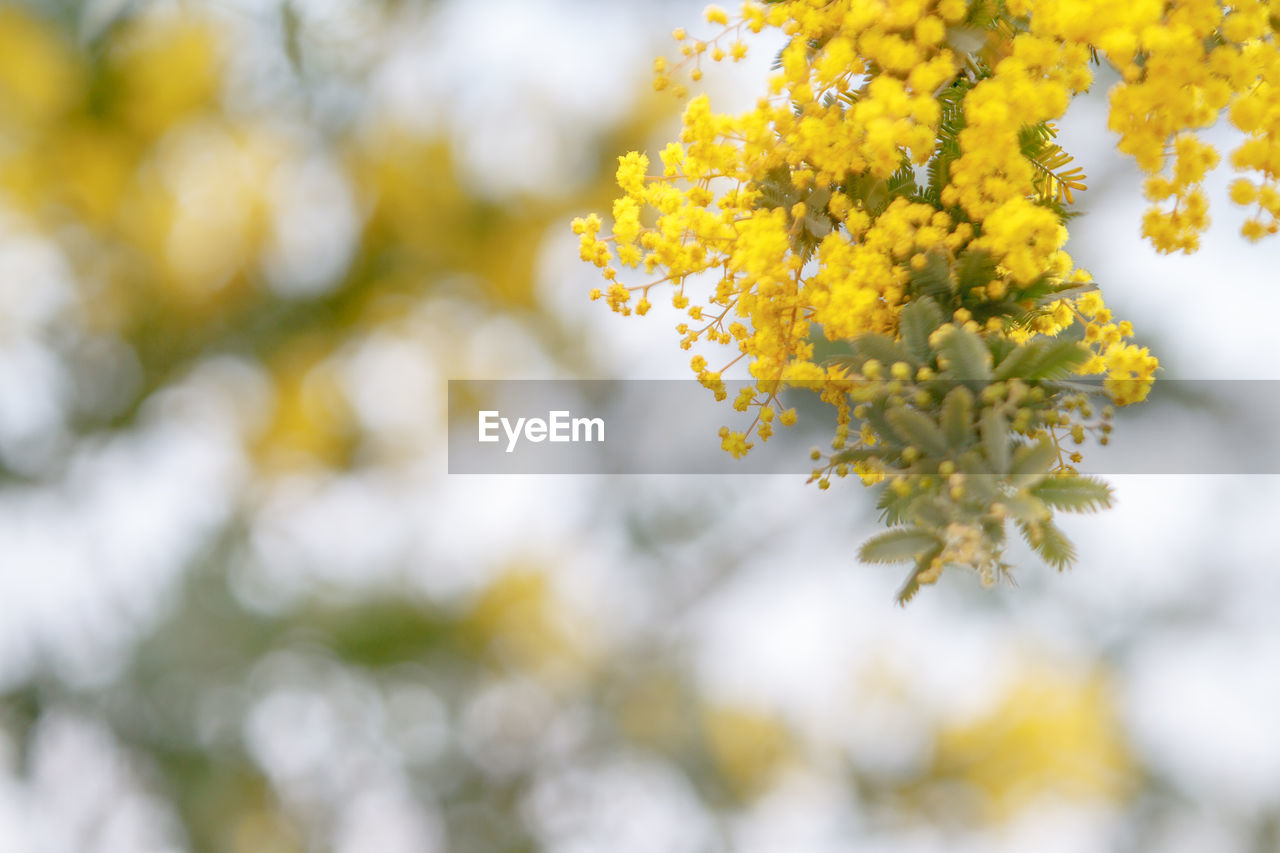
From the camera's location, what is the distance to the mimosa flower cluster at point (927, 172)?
1.78 ft

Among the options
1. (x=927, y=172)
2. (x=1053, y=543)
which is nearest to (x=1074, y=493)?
(x=1053, y=543)

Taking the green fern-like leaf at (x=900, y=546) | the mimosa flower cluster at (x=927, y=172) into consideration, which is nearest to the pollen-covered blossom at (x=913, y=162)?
the mimosa flower cluster at (x=927, y=172)

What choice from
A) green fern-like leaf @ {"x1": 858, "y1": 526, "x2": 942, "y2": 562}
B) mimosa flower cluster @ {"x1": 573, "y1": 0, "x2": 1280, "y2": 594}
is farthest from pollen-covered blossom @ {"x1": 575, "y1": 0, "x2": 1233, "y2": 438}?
green fern-like leaf @ {"x1": 858, "y1": 526, "x2": 942, "y2": 562}

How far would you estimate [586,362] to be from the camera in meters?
2.36

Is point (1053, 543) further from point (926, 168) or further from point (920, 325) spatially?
point (926, 168)

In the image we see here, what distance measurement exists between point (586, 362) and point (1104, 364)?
72.0 inches

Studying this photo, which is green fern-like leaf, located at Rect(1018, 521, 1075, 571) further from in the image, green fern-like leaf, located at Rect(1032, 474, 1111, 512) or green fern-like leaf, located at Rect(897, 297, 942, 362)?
green fern-like leaf, located at Rect(897, 297, 942, 362)

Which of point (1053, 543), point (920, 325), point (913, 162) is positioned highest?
point (913, 162)

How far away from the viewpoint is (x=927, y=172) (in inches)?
24.2

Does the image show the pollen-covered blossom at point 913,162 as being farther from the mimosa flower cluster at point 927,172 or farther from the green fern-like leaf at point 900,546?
the green fern-like leaf at point 900,546

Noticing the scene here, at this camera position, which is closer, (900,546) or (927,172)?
(900,546)

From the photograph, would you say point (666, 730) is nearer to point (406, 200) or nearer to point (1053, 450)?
point (406, 200)

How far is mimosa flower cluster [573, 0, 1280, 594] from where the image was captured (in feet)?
1.78

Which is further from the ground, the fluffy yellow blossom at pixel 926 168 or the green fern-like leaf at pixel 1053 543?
the fluffy yellow blossom at pixel 926 168
